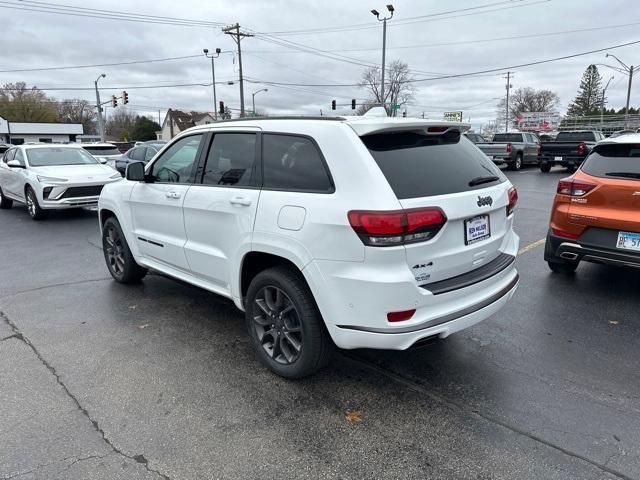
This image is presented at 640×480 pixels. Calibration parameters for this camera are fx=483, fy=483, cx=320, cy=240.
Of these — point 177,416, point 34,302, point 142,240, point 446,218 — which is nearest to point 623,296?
point 446,218

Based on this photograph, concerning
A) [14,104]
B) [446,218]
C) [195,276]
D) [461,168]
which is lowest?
[195,276]

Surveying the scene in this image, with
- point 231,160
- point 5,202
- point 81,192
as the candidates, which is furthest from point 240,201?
point 5,202

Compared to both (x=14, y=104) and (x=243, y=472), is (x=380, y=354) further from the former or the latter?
(x=14, y=104)

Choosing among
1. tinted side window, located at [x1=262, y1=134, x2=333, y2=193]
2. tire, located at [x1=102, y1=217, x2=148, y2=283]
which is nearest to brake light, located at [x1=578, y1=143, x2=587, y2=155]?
tire, located at [x1=102, y1=217, x2=148, y2=283]

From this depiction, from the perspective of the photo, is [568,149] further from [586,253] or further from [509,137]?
[586,253]

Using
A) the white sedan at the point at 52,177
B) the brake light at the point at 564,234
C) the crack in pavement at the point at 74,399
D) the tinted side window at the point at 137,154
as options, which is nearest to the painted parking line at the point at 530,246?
the brake light at the point at 564,234

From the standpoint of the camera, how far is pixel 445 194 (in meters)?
3.10

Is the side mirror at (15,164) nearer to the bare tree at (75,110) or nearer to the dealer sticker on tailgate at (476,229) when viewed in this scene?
the dealer sticker on tailgate at (476,229)

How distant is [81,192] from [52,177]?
0.62 metres

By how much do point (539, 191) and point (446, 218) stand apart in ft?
45.4

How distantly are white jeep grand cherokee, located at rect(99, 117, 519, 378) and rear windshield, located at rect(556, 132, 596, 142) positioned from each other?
21.9 meters

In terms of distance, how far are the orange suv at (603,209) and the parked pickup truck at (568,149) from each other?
17712 mm

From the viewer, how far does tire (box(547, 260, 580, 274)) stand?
5.82 metres

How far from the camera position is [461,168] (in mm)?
3422
